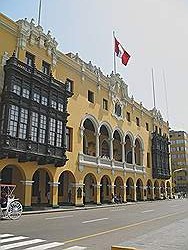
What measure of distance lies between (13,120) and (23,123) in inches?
41.5

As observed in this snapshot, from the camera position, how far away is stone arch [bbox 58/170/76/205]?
105ft

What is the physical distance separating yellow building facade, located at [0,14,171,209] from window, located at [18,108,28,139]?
196 cm

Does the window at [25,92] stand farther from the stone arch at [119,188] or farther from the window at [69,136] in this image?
the stone arch at [119,188]

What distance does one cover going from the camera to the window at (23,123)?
24.0 metres

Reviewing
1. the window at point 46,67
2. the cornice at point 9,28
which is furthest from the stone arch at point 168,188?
the cornice at point 9,28

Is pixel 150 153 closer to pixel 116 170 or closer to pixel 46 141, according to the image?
pixel 116 170

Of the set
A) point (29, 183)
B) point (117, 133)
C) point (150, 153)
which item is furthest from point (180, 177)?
point (29, 183)

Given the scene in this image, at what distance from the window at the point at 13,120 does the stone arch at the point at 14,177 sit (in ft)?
14.0

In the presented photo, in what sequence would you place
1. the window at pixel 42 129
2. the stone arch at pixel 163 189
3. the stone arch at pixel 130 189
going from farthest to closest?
the stone arch at pixel 163 189 → the stone arch at pixel 130 189 → the window at pixel 42 129

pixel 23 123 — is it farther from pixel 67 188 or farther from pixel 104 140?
pixel 104 140

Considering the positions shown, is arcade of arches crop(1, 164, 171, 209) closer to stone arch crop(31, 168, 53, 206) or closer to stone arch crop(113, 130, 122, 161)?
stone arch crop(31, 168, 53, 206)

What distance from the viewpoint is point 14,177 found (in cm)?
2789

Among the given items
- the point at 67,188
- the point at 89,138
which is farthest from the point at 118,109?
the point at 67,188

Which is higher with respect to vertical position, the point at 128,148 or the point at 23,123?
the point at 128,148
